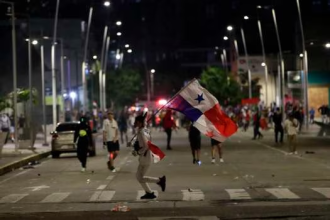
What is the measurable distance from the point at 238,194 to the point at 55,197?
3825 millimetres

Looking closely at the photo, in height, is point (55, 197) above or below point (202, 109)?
below

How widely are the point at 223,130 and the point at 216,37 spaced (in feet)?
511

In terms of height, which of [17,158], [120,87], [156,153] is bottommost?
[17,158]

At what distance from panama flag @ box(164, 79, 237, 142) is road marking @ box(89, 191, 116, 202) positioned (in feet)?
7.45

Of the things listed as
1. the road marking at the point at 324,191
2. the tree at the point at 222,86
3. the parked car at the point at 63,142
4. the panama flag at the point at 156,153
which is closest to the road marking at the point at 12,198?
the panama flag at the point at 156,153

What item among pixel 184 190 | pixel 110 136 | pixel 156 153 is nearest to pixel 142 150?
pixel 156 153

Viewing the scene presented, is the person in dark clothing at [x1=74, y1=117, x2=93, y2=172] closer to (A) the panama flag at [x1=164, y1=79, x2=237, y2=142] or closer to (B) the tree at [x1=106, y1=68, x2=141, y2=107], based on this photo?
(A) the panama flag at [x1=164, y1=79, x2=237, y2=142]

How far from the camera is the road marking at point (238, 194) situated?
15258 millimetres

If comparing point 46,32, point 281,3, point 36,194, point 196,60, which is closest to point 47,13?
point 46,32

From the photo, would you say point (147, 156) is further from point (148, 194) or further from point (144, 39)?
point (144, 39)

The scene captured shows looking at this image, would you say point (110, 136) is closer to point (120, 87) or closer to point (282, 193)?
point (282, 193)

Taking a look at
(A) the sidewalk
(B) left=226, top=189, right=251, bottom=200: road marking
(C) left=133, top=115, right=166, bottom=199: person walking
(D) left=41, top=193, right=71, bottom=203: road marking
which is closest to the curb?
(A) the sidewalk

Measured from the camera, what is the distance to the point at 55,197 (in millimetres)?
16078

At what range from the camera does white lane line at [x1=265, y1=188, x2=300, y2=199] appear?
1509 centimetres
